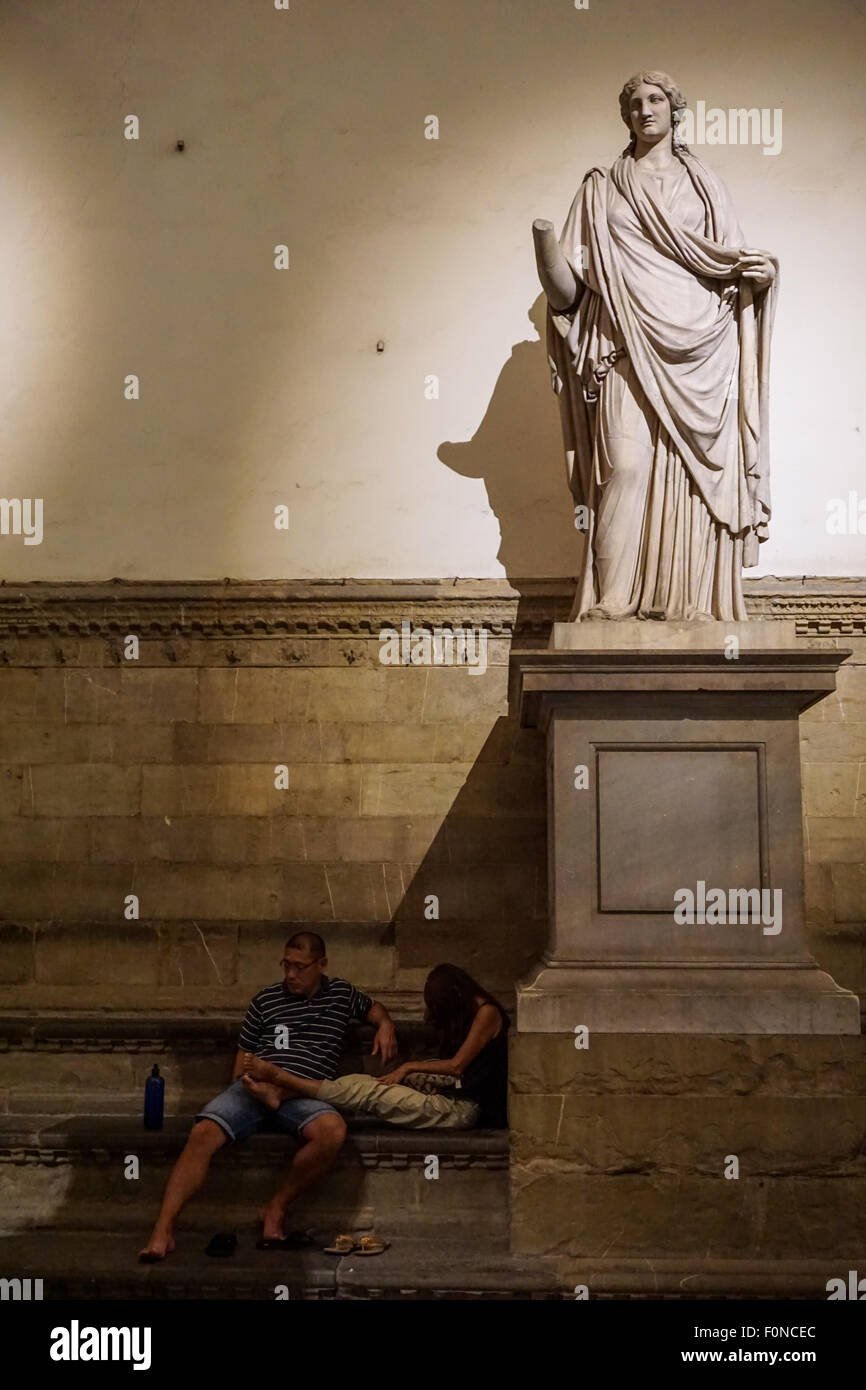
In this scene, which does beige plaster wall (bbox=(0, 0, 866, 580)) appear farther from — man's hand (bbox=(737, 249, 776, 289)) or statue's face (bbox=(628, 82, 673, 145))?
man's hand (bbox=(737, 249, 776, 289))

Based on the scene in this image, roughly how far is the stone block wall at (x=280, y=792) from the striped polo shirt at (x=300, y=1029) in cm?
126

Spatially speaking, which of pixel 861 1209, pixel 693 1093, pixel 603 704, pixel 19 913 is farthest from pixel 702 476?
pixel 19 913

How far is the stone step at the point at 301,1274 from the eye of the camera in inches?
192

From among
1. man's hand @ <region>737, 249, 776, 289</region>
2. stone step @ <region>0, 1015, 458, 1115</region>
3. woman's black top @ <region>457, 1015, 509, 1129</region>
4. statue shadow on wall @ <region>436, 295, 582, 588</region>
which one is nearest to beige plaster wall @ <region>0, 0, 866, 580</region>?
statue shadow on wall @ <region>436, 295, 582, 588</region>

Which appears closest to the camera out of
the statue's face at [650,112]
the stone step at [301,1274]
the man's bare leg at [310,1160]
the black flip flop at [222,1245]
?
the stone step at [301,1274]

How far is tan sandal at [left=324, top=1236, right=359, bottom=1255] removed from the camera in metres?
5.07

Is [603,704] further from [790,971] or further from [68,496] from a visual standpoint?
[68,496]

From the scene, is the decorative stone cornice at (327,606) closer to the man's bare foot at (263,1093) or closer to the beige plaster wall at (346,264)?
the beige plaster wall at (346,264)

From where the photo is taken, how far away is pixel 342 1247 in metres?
5.08

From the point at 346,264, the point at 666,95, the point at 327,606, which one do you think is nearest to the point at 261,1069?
the point at 327,606

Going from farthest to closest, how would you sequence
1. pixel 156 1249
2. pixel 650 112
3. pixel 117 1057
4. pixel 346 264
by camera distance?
pixel 346 264
pixel 117 1057
pixel 650 112
pixel 156 1249

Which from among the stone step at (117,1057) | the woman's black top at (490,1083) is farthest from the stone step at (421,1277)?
the stone step at (117,1057)

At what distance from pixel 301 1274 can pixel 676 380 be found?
151 inches

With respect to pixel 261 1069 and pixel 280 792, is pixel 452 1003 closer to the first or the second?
pixel 261 1069
